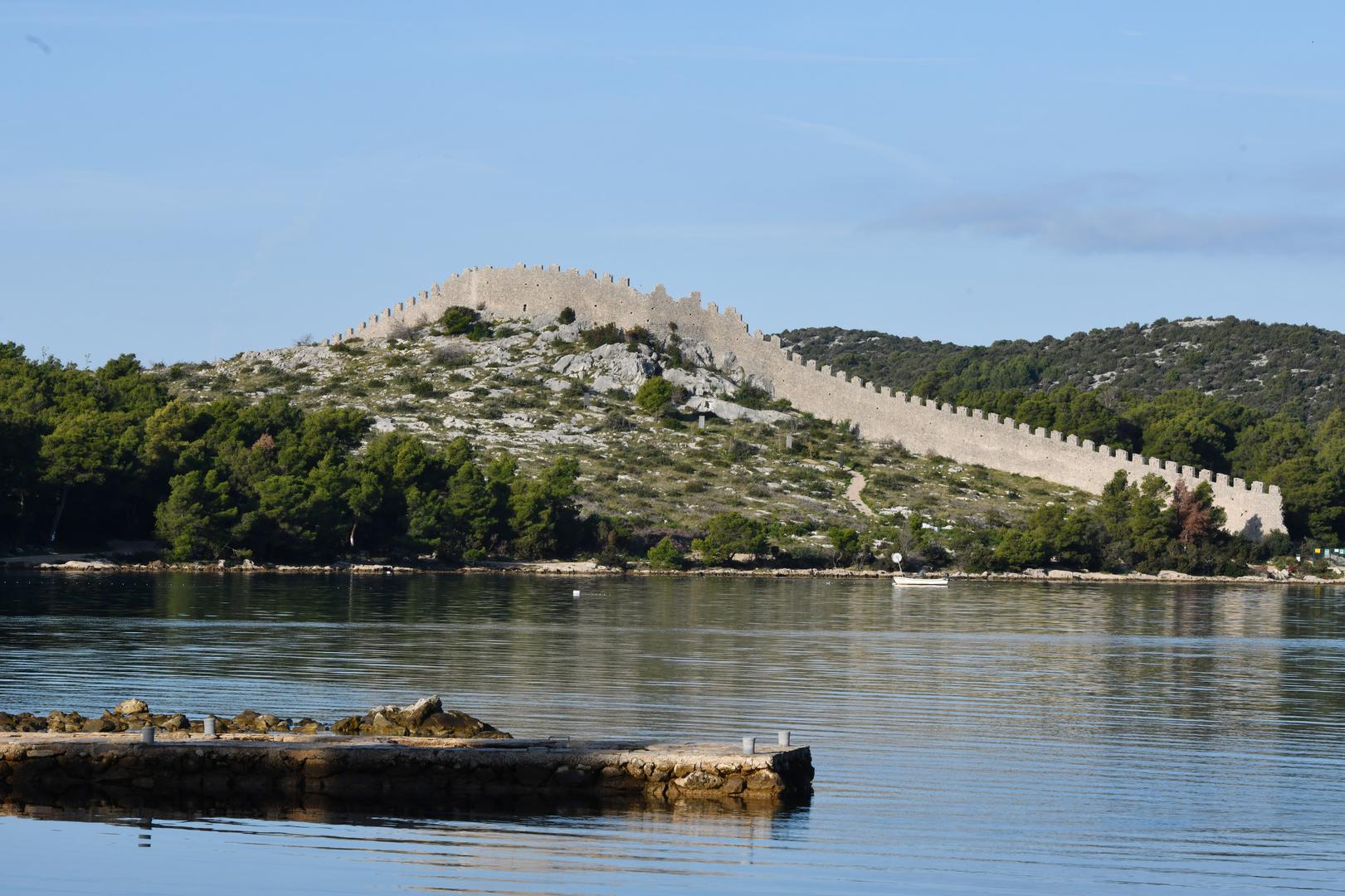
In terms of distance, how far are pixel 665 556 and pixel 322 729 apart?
37.6m

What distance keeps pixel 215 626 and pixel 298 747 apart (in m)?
17.4

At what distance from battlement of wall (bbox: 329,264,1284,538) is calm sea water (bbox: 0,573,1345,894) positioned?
1911 cm

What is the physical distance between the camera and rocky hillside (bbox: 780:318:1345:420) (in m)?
110

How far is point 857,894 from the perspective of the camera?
497 inches

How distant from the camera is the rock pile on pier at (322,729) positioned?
1688 centimetres

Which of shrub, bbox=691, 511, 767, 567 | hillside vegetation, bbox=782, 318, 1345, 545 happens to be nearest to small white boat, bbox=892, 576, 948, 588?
shrub, bbox=691, 511, 767, 567

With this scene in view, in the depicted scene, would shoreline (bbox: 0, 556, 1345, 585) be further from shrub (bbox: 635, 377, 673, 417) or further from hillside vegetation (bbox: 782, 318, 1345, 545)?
shrub (bbox: 635, 377, 673, 417)

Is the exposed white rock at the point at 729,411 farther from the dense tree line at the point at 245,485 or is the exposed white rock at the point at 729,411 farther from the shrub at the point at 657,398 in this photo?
the dense tree line at the point at 245,485

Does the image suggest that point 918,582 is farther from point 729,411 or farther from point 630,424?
point 729,411

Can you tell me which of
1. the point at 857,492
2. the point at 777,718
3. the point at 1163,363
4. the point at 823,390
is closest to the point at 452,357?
the point at 823,390

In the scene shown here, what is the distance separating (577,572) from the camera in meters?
54.0

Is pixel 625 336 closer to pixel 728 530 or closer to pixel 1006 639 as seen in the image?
pixel 728 530

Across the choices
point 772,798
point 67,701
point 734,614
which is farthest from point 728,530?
point 772,798

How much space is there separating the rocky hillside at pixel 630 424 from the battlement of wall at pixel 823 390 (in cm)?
78
